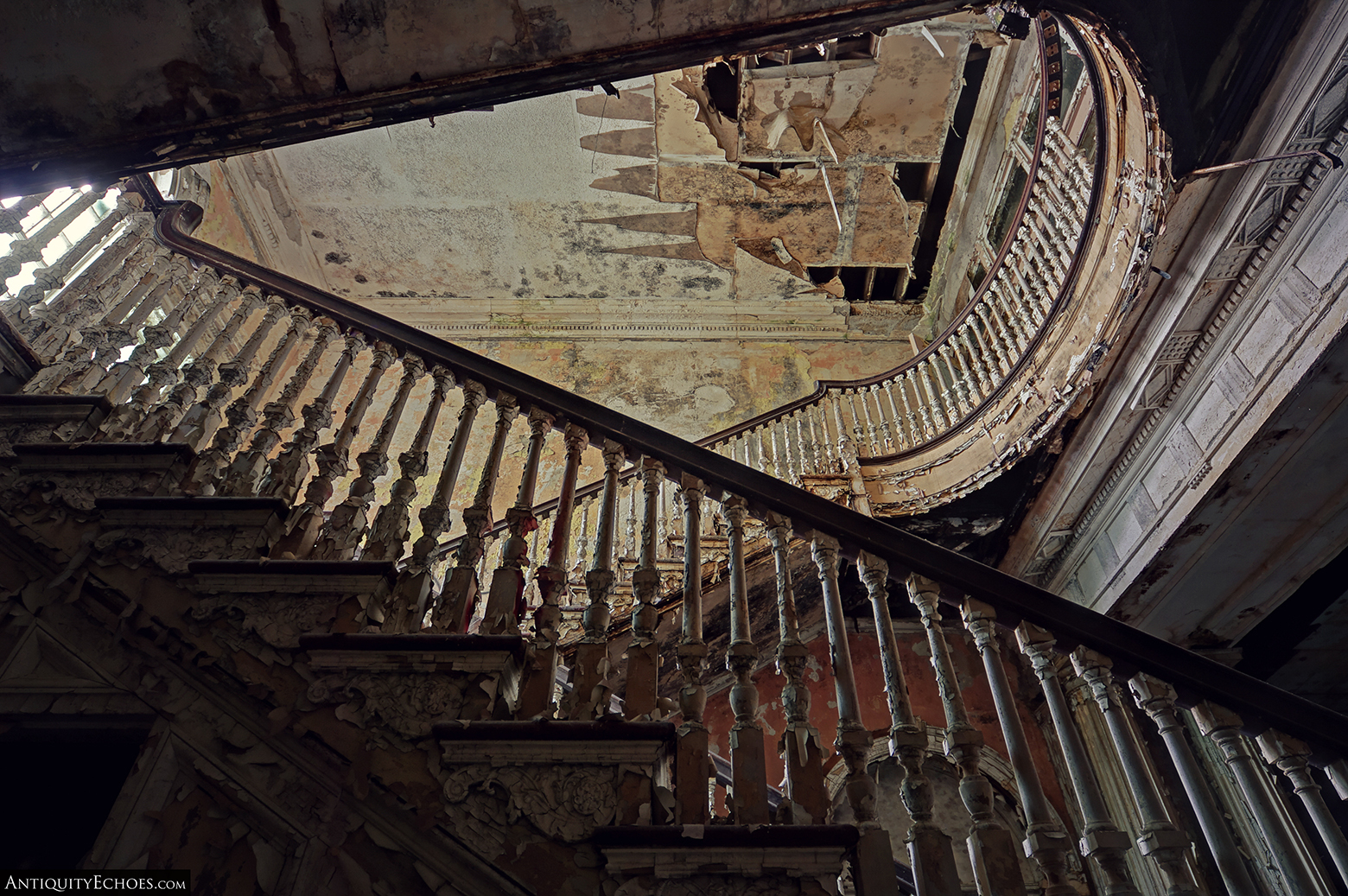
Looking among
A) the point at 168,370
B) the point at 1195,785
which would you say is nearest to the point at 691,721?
the point at 1195,785

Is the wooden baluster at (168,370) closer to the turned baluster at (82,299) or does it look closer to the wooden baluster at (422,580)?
the turned baluster at (82,299)

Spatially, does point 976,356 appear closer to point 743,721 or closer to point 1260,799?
point 1260,799

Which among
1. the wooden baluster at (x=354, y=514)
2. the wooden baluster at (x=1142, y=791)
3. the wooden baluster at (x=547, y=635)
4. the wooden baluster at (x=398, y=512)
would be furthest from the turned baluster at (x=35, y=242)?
the wooden baluster at (x=1142, y=791)

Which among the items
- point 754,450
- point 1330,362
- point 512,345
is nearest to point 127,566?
point 1330,362

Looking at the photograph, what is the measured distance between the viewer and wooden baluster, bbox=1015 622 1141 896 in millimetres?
1335

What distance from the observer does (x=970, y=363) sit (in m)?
5.38

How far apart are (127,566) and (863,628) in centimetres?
501

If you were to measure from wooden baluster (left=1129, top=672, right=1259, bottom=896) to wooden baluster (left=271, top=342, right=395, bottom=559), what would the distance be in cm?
213

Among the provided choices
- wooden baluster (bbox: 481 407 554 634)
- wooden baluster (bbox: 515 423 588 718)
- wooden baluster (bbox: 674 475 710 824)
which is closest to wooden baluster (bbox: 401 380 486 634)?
wooden baluster (bbox: 481 407 554 634)

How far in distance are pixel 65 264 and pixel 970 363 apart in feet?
17.7

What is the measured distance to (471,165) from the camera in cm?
841

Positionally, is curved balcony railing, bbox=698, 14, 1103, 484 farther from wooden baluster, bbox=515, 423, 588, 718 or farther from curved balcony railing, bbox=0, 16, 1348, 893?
wooden baluster, bbox=515, 423, 588, 718

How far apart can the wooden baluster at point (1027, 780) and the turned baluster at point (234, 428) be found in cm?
219

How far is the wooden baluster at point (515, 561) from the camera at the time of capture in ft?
5.79
